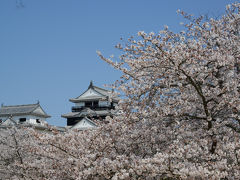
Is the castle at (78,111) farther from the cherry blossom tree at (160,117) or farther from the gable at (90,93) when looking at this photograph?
the cherry blossom tree at (160,117)

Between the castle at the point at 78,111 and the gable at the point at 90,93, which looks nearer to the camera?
the castle at the point at 78,111

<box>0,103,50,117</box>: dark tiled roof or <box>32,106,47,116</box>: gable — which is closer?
<box>0,103,50,117</box>: dark tiled roof

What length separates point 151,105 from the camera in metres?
6.75

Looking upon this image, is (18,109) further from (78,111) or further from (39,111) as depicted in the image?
(78,111)

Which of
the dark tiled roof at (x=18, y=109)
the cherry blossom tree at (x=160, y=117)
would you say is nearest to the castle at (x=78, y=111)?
the dark tiled roof at (x=18, y=109)

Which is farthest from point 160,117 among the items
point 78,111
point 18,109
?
point 18,109

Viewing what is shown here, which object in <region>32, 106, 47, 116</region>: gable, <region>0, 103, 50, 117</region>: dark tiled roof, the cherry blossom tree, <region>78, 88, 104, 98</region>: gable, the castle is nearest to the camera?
the cherry blossom tree

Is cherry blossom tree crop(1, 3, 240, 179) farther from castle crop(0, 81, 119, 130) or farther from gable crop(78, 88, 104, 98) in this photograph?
gable crop(78, 88, 104, 98)

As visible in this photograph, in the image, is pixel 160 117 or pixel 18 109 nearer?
pixel 160 117

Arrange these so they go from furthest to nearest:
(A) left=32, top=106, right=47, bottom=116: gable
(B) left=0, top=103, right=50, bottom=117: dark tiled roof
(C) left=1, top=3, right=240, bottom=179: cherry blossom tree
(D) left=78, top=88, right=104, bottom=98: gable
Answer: (A) left=32, top=106, right=47, bottom=116: gable → (B) left=0, top=103, right=50, bottom=117: dark tiled roof → (D) left=78, top=88, right=104, bottom=98: gable → (C) left=1, top=3, right=240, bottom=179: cherry blossom tree

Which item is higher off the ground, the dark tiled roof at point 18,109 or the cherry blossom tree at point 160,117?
Result: the dark tiled roof at point 18,109

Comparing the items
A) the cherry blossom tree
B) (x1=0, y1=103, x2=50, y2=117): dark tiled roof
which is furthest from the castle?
the cherry blossom tree

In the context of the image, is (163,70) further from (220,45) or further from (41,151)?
(41,151)

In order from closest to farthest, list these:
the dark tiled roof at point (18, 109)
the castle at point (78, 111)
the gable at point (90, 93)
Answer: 1. the castle at point (78, 111)
2. the gable at point (90, 93)
3. the dark tiled roof at point (18, 109)
